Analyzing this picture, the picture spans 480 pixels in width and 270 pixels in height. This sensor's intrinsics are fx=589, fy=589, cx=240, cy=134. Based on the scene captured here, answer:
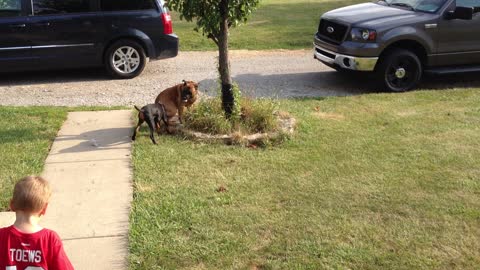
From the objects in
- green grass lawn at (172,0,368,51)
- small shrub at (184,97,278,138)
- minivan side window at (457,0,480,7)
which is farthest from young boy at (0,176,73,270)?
green grass lawn at (172,0,368,51)

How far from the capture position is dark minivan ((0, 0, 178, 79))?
9.90m

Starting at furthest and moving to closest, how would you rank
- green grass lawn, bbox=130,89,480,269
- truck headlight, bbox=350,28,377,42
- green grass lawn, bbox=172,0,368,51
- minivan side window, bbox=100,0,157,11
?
green grass lawn, bbox=172,0,368,51 < minivan side window, bbox=100,0,157,11 < truck headlight, bbox=350,28,377,42 < green grass lawn, bbox=130,89,480,269

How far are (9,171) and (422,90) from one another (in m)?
6.48

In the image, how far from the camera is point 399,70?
30.7 feet

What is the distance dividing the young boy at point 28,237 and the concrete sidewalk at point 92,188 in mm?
1265

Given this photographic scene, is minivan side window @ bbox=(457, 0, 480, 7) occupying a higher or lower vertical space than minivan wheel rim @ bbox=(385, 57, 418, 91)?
higher

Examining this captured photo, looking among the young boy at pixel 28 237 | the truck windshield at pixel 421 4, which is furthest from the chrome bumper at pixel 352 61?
the young boy at pixel 28 237

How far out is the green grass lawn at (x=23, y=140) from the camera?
5.68m

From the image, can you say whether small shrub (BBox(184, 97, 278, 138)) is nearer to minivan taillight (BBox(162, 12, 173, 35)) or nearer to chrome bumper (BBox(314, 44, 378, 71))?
chrome bumper (BBox(314, 44, 378, 71))

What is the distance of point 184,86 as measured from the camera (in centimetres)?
694

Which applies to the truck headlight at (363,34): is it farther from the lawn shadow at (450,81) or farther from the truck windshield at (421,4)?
→ the lawn shadow at (450,81)

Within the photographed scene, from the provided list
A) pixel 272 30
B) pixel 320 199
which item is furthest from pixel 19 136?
pixel 272 30

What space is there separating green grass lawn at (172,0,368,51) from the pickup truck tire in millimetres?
4556

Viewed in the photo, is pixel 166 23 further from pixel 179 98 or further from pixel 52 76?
pixel 179 98
